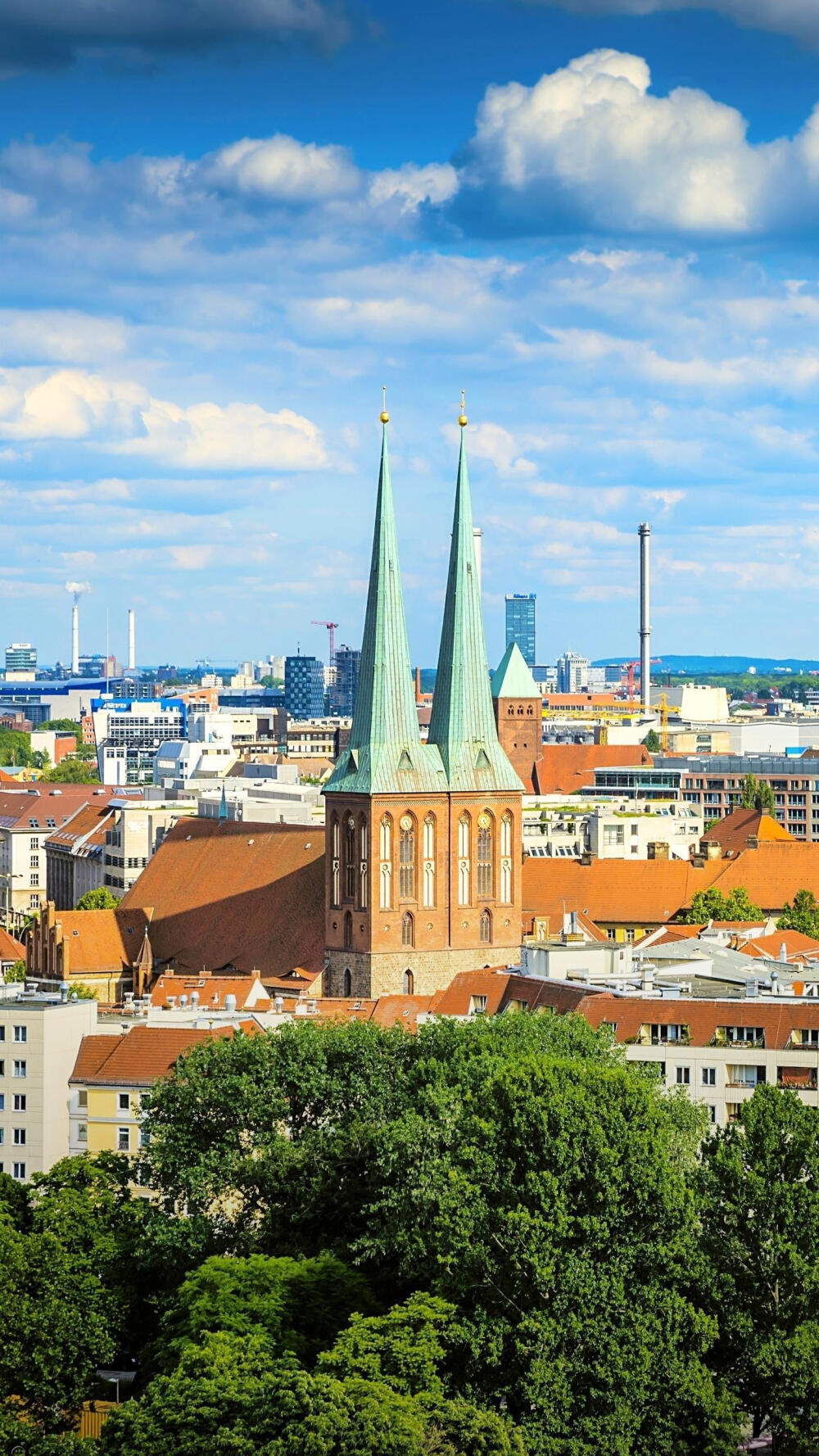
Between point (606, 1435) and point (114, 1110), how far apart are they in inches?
1217

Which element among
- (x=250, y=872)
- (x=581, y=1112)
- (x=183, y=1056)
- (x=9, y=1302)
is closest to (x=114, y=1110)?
(x=183, y=1056)

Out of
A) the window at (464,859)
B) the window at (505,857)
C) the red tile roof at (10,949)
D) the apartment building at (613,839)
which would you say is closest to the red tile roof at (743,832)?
the apartment building at (613,839)

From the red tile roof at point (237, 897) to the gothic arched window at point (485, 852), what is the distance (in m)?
7.23

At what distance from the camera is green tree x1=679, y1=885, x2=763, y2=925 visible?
15288 cm

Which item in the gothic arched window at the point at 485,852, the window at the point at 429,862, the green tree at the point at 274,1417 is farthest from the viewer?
the gothic arched window at the point at 485,852

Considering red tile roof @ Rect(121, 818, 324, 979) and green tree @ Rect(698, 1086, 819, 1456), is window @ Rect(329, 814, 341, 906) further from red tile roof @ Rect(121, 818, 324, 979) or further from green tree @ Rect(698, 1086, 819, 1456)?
green tree @ Rect(698, 1086, 819, 1456)

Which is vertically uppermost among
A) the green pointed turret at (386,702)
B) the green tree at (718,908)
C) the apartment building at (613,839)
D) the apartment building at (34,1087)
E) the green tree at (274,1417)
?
the green pointed turret at (386,702)

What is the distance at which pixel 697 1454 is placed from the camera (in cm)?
7019

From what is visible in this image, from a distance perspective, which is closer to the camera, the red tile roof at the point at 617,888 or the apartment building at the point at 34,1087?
the apartment building at the point at 34,1087

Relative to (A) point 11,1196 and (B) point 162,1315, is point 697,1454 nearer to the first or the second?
(B) point 162,1315

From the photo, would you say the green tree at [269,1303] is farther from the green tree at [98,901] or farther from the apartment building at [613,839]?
the apartment building at [613,839]

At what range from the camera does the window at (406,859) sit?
12250 cm

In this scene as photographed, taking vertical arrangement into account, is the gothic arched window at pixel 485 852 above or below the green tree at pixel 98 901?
above

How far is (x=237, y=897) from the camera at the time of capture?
137250 millimetres
